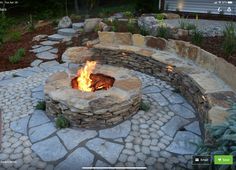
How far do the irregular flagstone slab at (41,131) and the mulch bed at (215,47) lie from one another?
12.6ft

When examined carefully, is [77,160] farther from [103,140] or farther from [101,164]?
[103,140]

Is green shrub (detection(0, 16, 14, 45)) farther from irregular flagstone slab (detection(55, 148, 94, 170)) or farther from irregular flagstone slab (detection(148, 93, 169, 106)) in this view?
irregular flagstone slab (detection(55, 148, 94, 170))

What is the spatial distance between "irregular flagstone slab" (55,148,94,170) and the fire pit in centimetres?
68

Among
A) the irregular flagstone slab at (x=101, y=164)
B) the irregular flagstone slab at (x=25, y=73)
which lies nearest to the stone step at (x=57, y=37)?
the irregular flagstone slab at (x=25, y=73)

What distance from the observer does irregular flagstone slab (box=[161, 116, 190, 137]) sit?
513 cm

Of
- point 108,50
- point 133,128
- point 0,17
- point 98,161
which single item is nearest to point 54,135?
point 98,161

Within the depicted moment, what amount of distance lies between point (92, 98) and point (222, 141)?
234 centimetres

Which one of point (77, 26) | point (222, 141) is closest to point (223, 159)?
point (222, 141)

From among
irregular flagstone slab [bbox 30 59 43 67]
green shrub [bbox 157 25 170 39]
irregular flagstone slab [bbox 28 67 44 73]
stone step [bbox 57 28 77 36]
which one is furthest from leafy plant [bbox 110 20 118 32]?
irregular flagstone slab [bbox 28 67 44 73]

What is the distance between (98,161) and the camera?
14.4 ft

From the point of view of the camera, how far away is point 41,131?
5.08m

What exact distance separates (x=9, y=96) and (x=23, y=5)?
993 cm

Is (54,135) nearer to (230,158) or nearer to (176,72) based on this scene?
(230,158)

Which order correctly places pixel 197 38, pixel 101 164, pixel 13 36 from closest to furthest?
pixel 101 164
pixel 197 38
pixel 13 36
